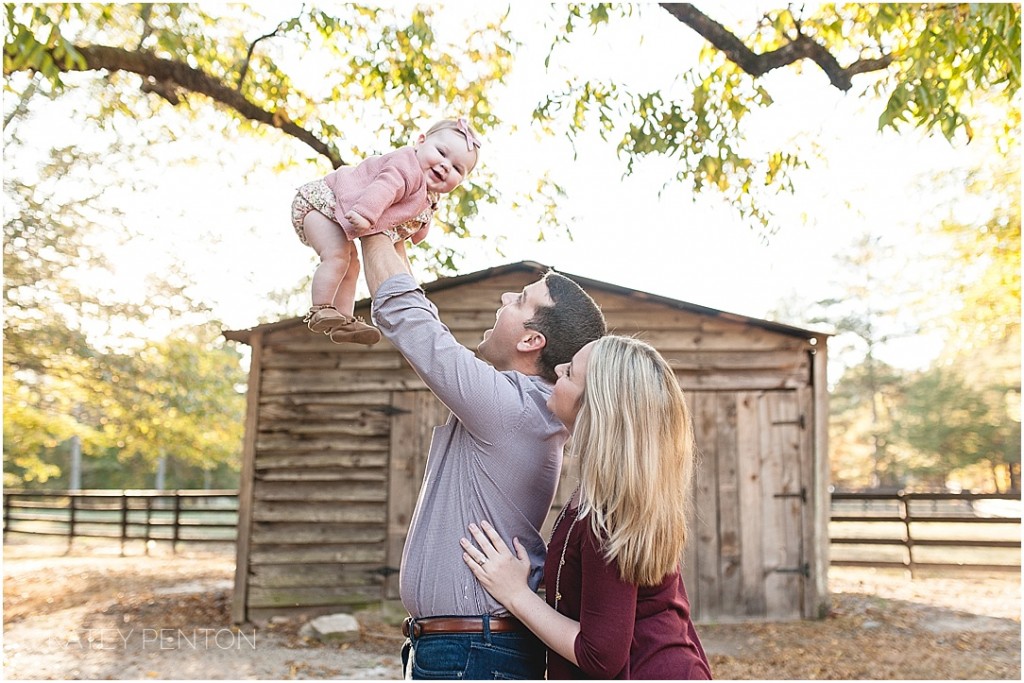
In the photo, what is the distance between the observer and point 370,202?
2.18m

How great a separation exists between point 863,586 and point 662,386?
10.2m

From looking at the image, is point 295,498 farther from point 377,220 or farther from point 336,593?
point 377,220

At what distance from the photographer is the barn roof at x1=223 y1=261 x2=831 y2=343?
849 cm

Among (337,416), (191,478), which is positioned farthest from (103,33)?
(191,478)

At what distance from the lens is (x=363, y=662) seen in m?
6.90

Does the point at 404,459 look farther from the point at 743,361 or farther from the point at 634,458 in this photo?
the point at 634,458

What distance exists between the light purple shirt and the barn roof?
6.45 meters

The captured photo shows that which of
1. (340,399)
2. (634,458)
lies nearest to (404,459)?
(340,399)

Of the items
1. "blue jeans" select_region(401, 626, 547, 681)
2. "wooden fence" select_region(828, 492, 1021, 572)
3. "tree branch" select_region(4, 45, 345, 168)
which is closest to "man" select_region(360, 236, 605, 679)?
"blue jeans" select_region(401, 626, 547, 681)

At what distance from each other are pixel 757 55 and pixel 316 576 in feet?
20.4

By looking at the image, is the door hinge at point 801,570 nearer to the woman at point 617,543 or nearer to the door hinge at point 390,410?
the door hinge at point 390,410

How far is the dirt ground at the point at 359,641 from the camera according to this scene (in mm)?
6699

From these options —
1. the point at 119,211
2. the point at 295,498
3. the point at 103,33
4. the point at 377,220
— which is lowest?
the point at 295,498

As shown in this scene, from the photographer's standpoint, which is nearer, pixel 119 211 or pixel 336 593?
pixel 336 593
